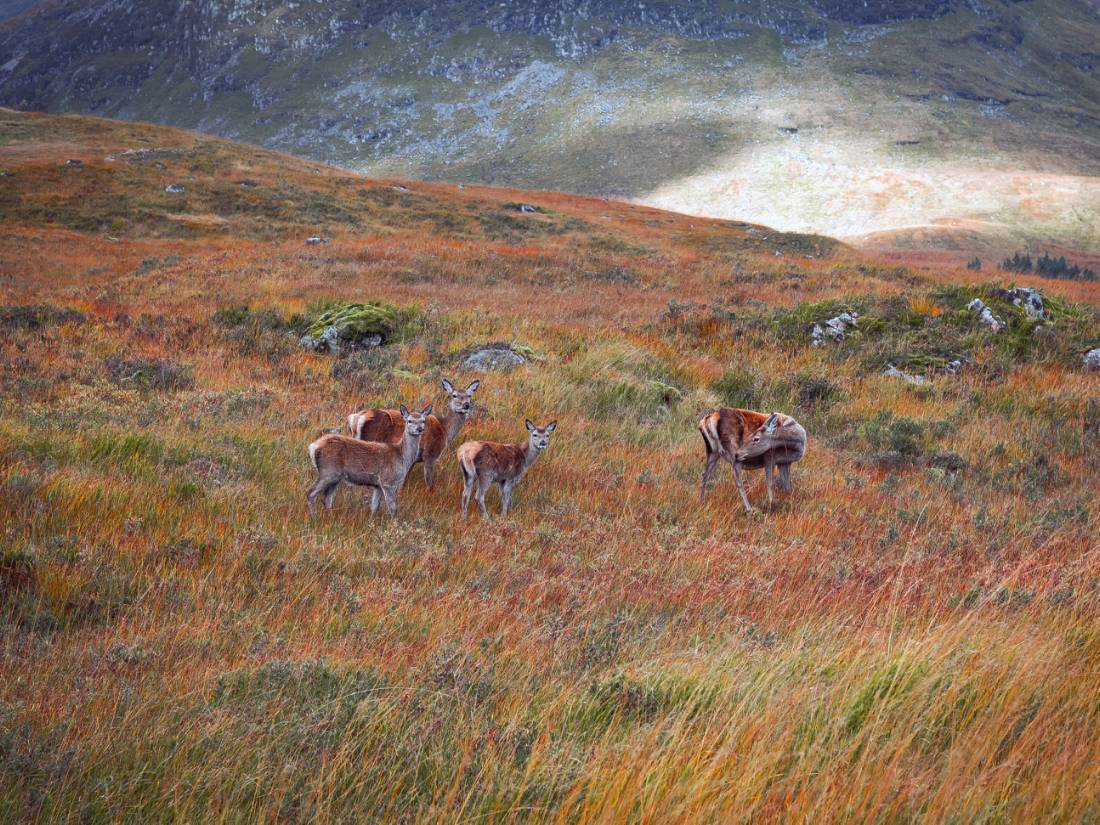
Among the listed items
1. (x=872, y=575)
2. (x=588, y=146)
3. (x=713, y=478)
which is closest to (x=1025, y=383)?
(x=713, y=478)

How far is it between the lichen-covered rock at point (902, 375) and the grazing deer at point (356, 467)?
11.4 m

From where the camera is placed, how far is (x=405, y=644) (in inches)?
167

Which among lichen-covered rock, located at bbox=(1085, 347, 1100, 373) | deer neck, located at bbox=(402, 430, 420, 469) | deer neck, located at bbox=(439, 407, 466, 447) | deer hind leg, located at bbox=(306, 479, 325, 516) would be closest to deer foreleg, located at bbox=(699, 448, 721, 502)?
deer neck, located at bbox=(439, 407, 466, 447)

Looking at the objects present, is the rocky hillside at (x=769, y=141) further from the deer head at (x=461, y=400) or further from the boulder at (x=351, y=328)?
the deer head at (x=461, y=400)

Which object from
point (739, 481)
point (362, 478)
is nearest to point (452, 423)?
point (362, 478)

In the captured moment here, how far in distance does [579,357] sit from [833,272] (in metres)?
18.1

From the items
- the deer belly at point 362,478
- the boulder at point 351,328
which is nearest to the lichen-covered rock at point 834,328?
the boulder at point 351,328

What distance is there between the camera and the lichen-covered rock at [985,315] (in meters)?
17.2

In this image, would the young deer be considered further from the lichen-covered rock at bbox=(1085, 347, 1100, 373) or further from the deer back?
the lichen-covered rock at bbox=(1085, 347, 1100, 373)

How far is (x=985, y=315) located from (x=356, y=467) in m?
16.6

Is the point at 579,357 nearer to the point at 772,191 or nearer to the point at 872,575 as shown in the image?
the point at 872,575

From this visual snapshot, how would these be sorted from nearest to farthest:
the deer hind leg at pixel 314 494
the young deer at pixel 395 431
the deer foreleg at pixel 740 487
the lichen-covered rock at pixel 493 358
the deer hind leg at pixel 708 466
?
the deer hind leg at pixel 314 494, the deer foreleg at pixel 740 487, the young deer at pixel 395 431, the deer hind leg at pixel 708 466, the lichen-covered rock at pixel 493 358

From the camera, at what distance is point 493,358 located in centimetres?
1385

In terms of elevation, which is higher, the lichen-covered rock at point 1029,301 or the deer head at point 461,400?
the lichen-covered rock at point 1029,301
